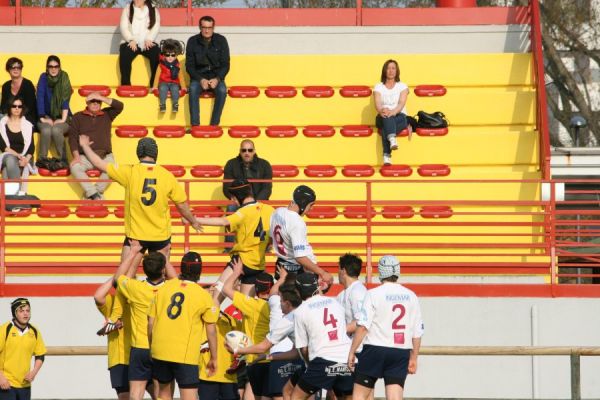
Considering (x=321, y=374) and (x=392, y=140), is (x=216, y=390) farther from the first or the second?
(x=392, y=140)

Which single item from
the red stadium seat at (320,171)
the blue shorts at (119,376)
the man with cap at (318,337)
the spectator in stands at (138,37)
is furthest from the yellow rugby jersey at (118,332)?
the spectator in stands at (138,37)

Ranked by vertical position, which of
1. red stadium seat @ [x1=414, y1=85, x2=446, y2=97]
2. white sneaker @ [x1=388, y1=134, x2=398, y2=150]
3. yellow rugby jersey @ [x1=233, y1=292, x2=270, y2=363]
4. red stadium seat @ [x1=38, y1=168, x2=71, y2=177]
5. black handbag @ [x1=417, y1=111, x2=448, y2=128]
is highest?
red stadium seat @ [x1=414, y1=85, x2=446, y2=97]

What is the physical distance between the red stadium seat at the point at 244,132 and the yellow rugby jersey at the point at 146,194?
6113mm

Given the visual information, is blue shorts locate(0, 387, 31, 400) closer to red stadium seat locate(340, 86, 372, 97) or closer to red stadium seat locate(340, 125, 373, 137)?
red stadium seat locate(340, 125, 373, 137)

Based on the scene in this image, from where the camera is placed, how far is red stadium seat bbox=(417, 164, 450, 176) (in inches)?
778

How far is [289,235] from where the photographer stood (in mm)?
14461

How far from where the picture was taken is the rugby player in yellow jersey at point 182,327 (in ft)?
41.2

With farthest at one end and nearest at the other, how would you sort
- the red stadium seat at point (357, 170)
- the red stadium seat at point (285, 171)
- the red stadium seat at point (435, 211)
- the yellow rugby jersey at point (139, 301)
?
the red stadium seat at point (357, 170)
the red stadium seat at point (285, 171)
the red stadium seat at point (435, 211)
the yellow rugby jersey at point (139, 301)

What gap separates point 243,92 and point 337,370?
916 centimetres

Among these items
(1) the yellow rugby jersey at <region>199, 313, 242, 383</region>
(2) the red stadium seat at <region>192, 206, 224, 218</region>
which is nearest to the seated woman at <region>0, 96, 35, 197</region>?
(2) the red stadium seat at <region>192, 206, 224, 218</region>

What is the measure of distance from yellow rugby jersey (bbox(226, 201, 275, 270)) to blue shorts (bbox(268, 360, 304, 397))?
6.92 feet

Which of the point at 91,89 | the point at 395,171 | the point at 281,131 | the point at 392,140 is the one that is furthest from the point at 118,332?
the point at 91,89

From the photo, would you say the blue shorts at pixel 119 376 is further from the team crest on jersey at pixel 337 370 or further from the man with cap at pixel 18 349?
the team crest on jersey at pixel 337 370

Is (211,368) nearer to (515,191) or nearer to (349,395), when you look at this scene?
(349,395)
